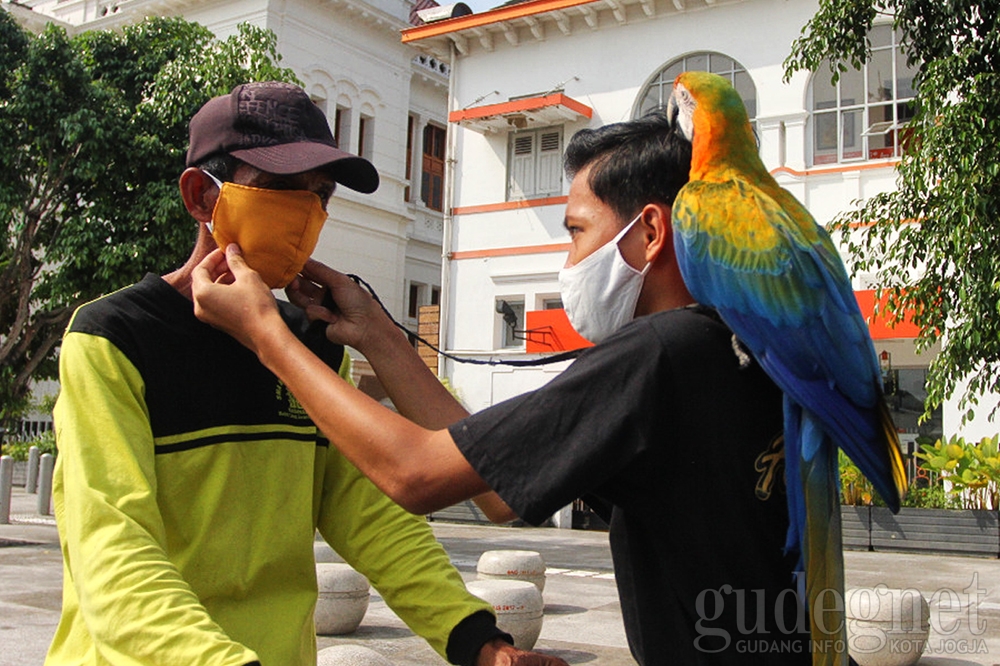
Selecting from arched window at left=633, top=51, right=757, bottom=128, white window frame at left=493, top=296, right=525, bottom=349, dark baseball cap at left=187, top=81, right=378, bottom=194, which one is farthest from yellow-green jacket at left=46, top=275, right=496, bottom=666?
white window frame at left=493, top=296, right=525, bottom=349

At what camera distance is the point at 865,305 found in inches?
667

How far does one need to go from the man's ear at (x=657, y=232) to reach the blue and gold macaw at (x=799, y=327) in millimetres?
101

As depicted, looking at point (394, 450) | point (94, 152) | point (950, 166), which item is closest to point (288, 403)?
point (394, 450)

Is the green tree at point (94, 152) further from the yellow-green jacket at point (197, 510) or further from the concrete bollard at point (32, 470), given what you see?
the yellow-green jacket at point (197, 510)

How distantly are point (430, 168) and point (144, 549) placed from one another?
2708cm

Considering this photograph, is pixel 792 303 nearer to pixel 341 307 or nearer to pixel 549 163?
pixel 341 307

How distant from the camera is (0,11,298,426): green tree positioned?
12.5 m

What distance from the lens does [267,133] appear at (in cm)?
214

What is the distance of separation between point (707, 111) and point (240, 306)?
998mm

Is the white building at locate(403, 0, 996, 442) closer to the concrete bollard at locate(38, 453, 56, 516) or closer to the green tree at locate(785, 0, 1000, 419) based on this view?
the concrete bollard at locate(38, 453, 56, 516)

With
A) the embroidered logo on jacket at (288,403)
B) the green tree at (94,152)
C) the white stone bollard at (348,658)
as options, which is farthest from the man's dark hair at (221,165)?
the green tree at (94,152)

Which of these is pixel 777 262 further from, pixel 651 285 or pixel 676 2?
pixel 676 2

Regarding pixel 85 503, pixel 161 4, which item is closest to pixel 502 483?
pixel 85 503

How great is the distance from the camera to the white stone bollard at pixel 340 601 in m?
7.77
